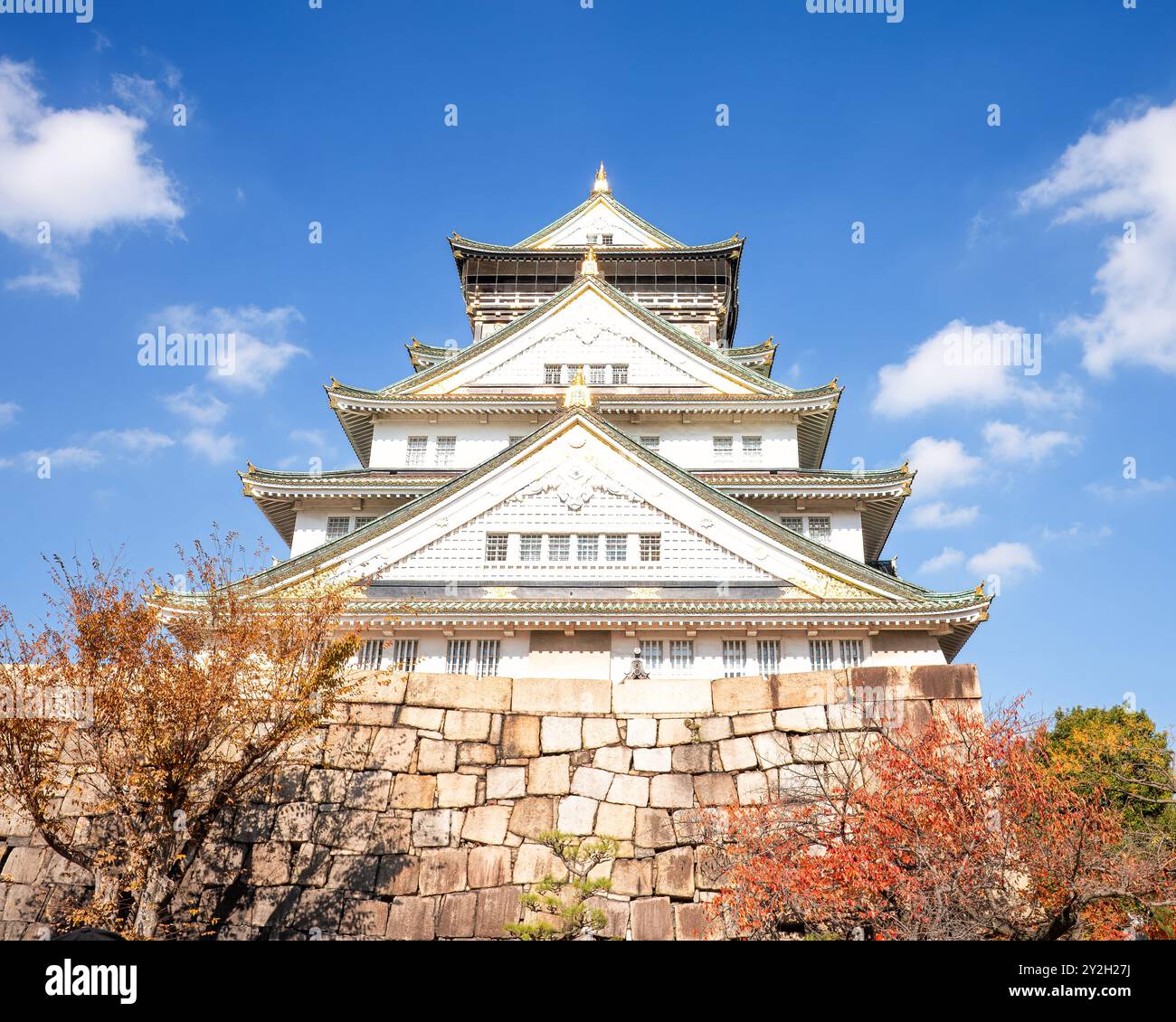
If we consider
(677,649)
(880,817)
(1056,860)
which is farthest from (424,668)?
(1056,860)

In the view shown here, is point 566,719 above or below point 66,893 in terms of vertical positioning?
above

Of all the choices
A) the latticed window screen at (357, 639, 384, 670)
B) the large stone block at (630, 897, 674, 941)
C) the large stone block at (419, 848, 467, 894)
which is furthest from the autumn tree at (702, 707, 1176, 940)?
the latticed window screen at (357, 639, 384, 670)

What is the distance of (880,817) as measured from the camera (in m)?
10.4

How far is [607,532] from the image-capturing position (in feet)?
73.2

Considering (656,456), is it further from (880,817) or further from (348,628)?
(880,817)

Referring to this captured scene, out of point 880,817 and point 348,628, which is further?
point 348,628

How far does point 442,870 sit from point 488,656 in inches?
320

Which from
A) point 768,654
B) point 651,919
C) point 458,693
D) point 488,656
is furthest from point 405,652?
point 651,919

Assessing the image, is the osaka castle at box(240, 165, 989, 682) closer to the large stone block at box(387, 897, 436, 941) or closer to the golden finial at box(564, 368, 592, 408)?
the golden finial at box(564, 368, 592, 408)

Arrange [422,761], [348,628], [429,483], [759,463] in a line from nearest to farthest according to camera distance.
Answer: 1. [422,761]
2. [348,628]
3. [429,483]
4. [759,463]

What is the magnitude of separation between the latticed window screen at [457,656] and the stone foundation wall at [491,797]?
6.03m

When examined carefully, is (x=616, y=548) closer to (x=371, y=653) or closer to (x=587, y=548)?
(x=587, y=548)
